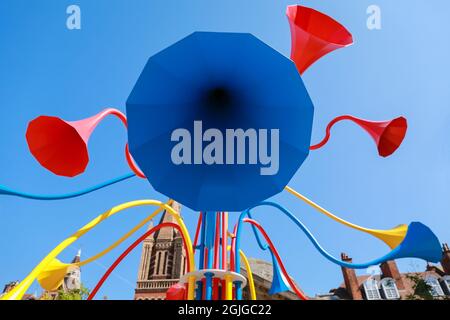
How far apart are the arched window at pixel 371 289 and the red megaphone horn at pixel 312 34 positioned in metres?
27.6

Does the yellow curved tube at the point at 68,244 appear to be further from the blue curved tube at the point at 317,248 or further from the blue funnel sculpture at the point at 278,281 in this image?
the blue funnel sculpture at the point at 278,281

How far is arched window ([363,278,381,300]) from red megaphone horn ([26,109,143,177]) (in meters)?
30.0

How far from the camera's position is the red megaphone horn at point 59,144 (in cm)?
446

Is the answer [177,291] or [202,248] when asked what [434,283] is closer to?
[202,248]

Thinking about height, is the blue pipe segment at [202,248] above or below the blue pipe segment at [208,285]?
above

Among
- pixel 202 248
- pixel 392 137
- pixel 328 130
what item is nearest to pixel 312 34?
pixel 328 130

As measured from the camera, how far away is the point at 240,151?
4.00 meters

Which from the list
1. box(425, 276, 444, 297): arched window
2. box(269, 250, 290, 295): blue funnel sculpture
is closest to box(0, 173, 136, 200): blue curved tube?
box(269, 250, 290, 295): blue funnel sculpture

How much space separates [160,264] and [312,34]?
A: 36.8 m

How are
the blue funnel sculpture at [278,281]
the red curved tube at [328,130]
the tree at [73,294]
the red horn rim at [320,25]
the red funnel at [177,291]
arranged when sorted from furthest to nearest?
1. the tree at [73,294]
2. the blue funnel sculpture at [278,281]
3. the red curved tube at [328,130]
4. the red horn rim at [320,25]
5. the red funnel at [177,291]

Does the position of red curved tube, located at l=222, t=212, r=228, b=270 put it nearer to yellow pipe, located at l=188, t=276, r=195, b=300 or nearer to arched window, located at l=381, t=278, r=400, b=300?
yellow pipe, located at l=188, t=276, r=195, b=300

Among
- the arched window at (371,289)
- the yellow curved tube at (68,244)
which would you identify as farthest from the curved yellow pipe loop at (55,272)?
the arched window at (371,289)
